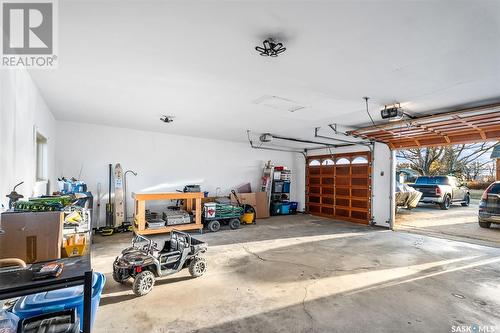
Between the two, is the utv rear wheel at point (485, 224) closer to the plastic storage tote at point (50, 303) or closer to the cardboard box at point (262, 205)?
the cardboard box at point (262, 205)

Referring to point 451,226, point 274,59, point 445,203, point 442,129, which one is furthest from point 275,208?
point 445,203

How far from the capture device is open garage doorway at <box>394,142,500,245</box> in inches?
260

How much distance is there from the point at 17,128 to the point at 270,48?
274 cm

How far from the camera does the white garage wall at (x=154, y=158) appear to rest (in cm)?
600

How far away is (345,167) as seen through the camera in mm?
8172

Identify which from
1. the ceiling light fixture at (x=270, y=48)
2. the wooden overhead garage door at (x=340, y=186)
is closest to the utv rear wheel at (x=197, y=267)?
the ceiling light fixture at (x=270, y=48)

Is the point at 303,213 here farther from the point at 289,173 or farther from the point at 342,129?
the point at 342,129

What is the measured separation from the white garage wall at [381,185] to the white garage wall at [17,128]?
768cm

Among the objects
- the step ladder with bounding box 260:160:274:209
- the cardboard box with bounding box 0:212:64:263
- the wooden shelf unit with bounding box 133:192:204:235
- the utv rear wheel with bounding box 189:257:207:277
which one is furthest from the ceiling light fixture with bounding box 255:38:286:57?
the step ladder with bounding box 260:160:274:209

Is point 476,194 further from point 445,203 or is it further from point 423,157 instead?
point 445,203

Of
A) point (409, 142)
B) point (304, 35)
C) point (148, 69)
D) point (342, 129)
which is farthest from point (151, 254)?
point (409, 142)

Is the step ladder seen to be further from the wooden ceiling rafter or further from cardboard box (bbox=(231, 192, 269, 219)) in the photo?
the wooden ceiling rafter

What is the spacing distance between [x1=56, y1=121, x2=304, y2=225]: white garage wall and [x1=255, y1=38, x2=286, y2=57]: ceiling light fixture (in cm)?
540

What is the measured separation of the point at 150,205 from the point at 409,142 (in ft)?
23.4
